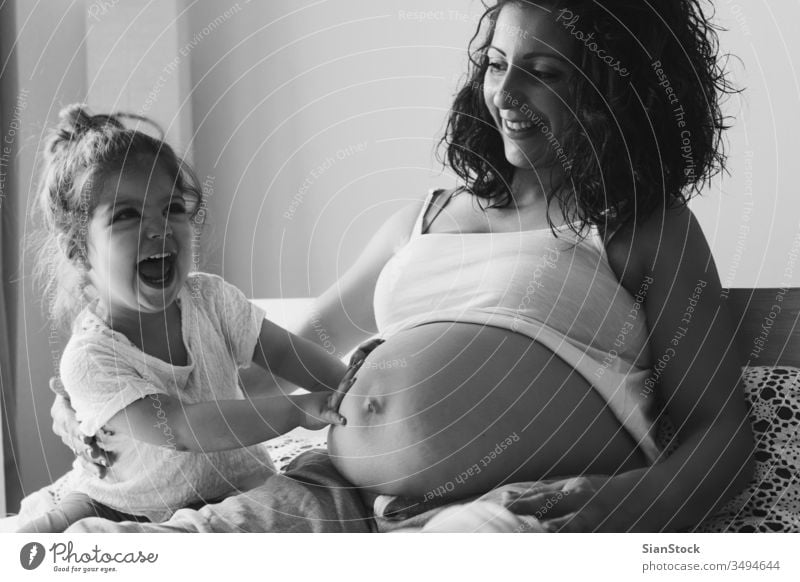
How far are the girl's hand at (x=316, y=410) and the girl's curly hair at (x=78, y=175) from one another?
6.6 inches

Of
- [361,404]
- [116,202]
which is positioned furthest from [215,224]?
[361,404]

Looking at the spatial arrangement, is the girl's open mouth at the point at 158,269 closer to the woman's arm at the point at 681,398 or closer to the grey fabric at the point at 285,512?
the grey fabric at the point at 285,512

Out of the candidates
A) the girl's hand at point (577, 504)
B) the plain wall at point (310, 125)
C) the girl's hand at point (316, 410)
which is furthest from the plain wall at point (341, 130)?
the girl's hand at point (577, 504)

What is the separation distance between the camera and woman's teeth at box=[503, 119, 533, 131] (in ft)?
1.95

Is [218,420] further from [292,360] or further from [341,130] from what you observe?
[341,130]

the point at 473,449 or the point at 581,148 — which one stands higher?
the point at 581,148

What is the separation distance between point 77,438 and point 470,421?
286mm

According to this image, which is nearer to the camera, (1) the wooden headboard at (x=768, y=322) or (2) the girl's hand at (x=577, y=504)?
(2) the girl's hand at (x=577, y=504)

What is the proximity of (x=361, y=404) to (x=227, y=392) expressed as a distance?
106 mm

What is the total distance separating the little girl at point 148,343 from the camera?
57 centimetres

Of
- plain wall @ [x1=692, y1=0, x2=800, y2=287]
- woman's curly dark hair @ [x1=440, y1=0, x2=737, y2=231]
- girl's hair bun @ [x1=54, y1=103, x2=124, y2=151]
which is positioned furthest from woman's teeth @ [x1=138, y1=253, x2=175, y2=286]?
plain wall @ [x1=692, y1=0, x2=800, y2=287]

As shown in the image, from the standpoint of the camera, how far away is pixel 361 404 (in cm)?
57

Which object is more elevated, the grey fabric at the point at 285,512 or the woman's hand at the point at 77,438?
the woman's hand at the point at 77,438
